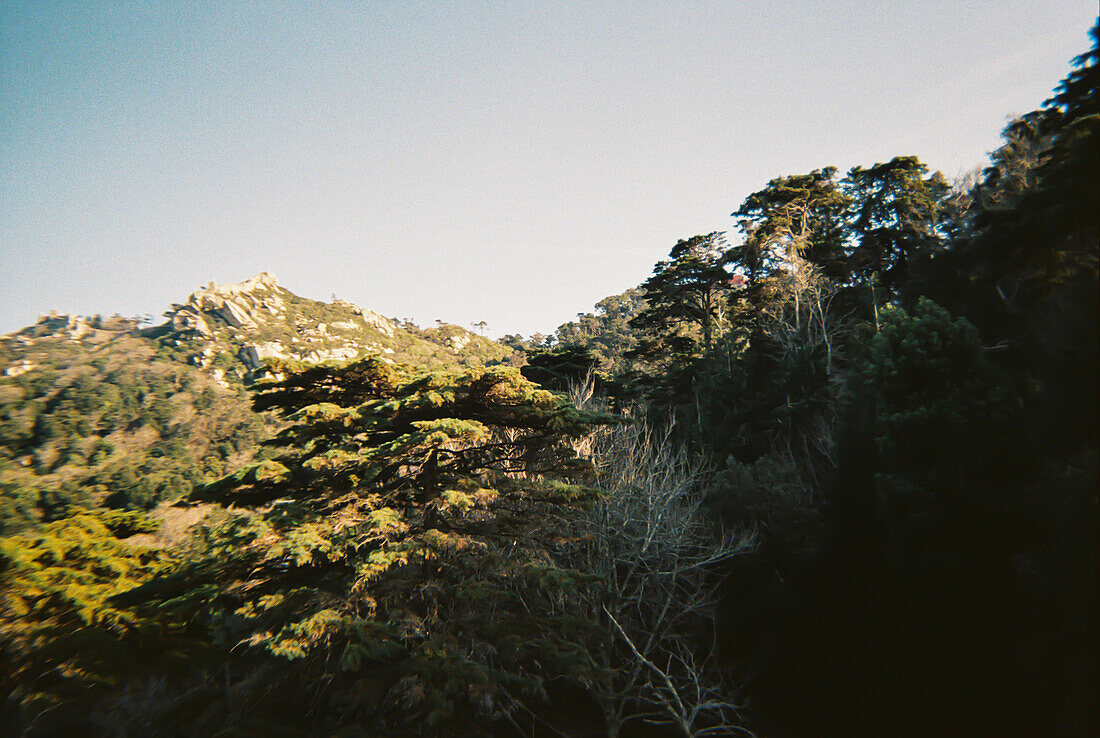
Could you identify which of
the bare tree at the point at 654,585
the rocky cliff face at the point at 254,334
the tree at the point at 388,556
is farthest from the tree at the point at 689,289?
the rocky cliff face at the point at 254,334

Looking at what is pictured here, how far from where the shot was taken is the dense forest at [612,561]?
6.32 metres

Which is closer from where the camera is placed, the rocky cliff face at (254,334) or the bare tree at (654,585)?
the bare tree at (654,585)

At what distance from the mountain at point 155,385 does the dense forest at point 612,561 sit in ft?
9.65

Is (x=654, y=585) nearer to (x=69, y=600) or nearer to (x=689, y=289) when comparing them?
(x=69, y=600)

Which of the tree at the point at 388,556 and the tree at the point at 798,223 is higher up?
the tree at the point at 798,223

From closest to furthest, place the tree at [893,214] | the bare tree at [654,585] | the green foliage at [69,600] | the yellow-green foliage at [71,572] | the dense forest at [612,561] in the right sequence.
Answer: the green foliage at [69,600], the dense forest at [612,561], the yellow-green foliage at [71,572], the bare tree at [654,585], the tree at [893,214]

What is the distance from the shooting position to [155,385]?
60562mm

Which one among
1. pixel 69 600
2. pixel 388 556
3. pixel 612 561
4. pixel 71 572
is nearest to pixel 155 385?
pixel 71 572

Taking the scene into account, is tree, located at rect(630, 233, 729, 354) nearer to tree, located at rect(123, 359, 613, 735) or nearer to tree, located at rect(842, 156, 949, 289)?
→ tree, located at rect(842, 156, 949, 289)

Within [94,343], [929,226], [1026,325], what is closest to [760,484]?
[1026,325]

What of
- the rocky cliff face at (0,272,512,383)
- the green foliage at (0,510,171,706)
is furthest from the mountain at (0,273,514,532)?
the green foliage at (0,510,171,706)

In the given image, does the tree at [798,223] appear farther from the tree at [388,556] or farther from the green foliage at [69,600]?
the green foliage at [69,600]

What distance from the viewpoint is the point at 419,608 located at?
8992mm

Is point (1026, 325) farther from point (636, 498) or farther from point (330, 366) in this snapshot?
point (330, 366)
